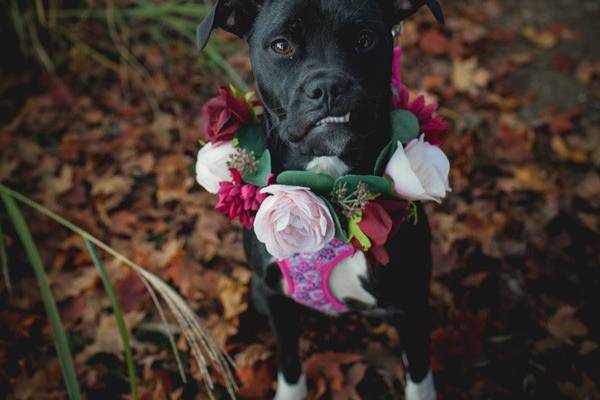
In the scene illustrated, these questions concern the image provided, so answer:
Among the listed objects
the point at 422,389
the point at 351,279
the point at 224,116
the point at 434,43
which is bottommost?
the point at 422,389

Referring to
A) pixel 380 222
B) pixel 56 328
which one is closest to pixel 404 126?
pixel 380 222

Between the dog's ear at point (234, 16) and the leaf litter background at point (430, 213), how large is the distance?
53.9 inches

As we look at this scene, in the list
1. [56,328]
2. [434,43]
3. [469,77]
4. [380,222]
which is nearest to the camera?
[380,222]

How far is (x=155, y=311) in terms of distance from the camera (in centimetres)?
279

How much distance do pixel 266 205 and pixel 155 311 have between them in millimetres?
1469

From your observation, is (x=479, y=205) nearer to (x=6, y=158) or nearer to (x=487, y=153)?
(x=487, y=153)

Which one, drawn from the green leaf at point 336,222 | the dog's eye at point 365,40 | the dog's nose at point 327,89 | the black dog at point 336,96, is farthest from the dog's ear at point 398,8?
the green leaf at point 336,222

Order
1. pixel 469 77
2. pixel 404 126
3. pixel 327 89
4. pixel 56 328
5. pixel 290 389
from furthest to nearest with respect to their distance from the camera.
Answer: pixel 469 77
pixel 290 389
pixel 56 328
pixel 404 126
pixel 327 89

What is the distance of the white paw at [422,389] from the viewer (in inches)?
88.7

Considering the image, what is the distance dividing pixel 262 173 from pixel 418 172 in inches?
19.4

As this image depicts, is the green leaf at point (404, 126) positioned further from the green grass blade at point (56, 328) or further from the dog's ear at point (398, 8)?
the green grass blade at point (56, 328)

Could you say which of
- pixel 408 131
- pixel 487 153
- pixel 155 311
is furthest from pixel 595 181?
pixel 155 311

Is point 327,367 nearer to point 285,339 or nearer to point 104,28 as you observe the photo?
point 285,339

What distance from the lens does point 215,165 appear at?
1823 mm
